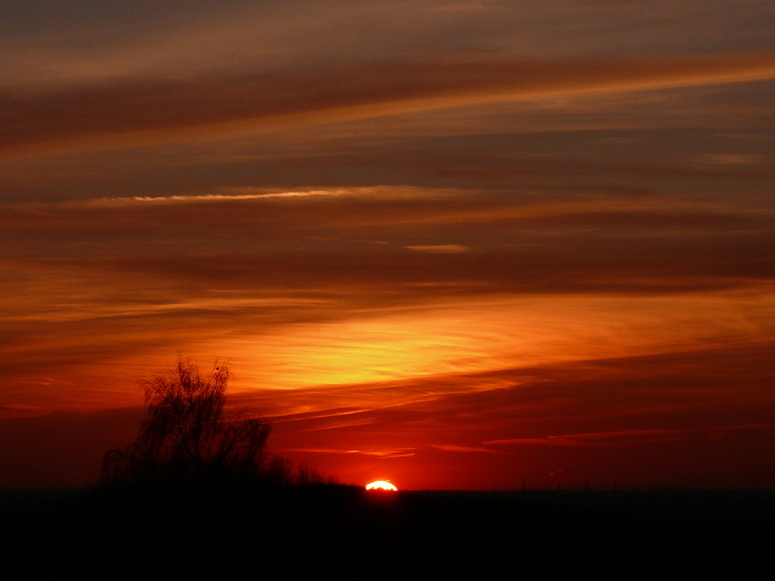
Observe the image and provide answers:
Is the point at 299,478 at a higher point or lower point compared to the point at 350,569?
higher

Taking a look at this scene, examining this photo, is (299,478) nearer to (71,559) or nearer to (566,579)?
(71,559)

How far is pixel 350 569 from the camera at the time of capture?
34.2 metres

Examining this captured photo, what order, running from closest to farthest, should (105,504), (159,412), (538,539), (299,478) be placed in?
(538,539)
(105,504)
(159,412)
(299,478)

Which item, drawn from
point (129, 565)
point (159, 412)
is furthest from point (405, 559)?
point (159, 412)

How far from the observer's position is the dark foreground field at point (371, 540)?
3447cm

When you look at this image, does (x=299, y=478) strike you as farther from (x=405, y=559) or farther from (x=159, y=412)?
(x=405, y=559)

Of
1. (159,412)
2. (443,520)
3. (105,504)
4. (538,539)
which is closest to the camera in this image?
(538,539)

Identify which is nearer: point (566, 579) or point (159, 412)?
point (566, 579)

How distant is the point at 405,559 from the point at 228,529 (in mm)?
7125

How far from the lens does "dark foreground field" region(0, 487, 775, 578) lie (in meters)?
34.5

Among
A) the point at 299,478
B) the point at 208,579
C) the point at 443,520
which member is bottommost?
the point at 208,579

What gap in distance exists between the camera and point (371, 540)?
37531 millimetres

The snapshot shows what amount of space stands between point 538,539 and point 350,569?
7.44m

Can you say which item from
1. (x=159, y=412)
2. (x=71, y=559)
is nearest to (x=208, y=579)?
(x=71, y=559)
